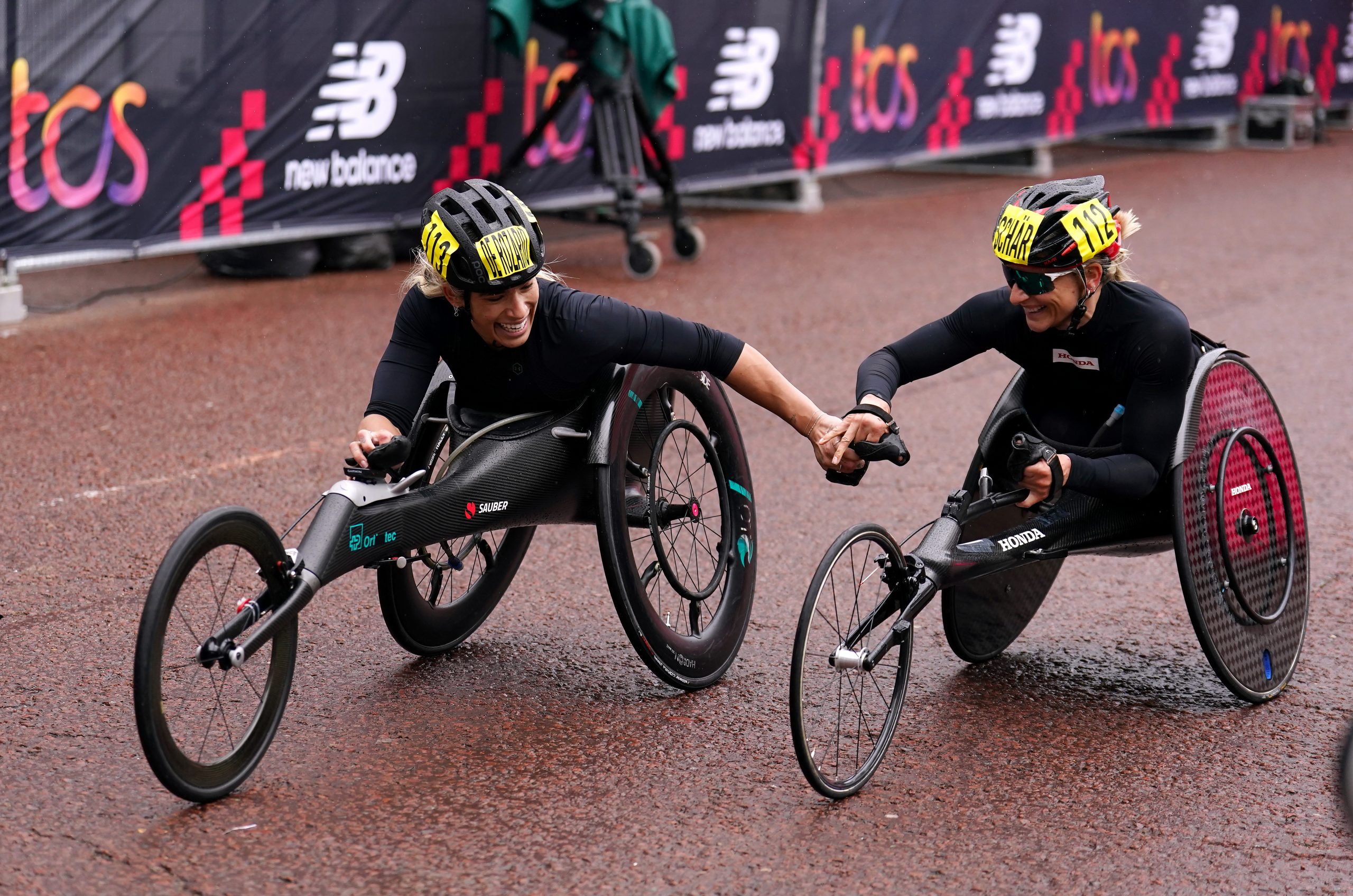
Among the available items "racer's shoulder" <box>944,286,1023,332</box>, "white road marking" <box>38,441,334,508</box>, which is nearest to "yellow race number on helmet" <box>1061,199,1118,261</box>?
"racer's shoulder" <box>944,286,1023,332</box>

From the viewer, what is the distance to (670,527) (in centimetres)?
483

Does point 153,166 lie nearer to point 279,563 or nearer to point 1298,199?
point 279,563

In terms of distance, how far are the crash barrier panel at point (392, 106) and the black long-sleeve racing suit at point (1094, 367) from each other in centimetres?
620

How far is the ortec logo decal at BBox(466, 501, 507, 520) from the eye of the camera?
4.23 m

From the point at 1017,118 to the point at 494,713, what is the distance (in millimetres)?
13260

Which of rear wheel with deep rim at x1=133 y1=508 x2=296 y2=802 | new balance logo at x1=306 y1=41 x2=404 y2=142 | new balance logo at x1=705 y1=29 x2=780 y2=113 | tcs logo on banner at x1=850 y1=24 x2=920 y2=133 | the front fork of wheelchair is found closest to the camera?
rear wheel with deep rim at x1=133 y1=508 x2=296 y2=802

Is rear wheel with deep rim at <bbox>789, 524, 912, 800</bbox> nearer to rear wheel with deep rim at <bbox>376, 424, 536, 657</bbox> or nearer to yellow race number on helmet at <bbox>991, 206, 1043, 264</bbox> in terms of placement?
yellow race number on helmet at <bbox>991, 206, 1043, 264</bbox>

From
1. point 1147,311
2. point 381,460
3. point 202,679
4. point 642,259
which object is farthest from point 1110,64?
point 202,679

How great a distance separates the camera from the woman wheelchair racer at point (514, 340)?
13.6 feet

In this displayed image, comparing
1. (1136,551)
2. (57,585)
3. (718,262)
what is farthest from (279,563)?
(718,262)

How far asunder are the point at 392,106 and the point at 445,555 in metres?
6.51

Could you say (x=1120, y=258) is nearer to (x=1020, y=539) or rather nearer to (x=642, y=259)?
(x=1020, y=539)

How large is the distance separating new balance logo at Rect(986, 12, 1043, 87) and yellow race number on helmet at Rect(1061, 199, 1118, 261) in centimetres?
1209

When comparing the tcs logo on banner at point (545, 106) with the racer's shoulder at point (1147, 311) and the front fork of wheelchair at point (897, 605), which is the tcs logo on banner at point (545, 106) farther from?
the front fork of wheelchair at point (897, 605)
